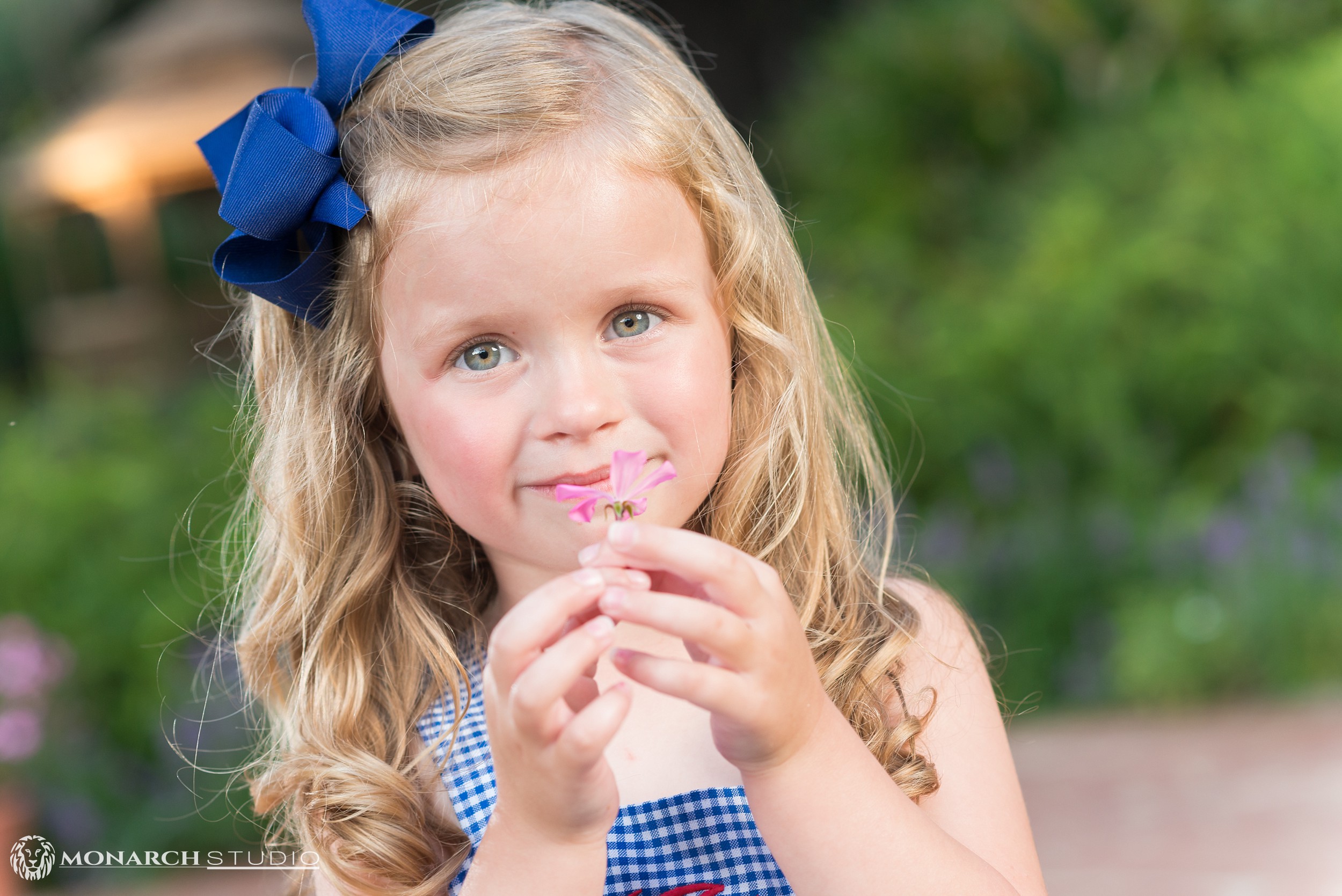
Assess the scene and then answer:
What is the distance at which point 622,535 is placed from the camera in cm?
118

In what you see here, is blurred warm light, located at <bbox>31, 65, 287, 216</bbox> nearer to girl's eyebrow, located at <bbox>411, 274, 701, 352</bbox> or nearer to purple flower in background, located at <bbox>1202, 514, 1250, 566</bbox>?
purple flower in background, located at <bbox>1202, 514, 1250, 566</bbox>

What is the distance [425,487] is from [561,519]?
1.63ft

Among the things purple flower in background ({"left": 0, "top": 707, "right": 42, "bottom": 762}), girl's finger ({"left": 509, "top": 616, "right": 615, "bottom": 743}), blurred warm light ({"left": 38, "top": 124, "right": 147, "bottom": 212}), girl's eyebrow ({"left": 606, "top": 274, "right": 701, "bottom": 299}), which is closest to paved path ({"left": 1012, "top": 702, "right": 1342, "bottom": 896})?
girl's eyebrow ({"left": 606, "top": 274, "right": 701, "bottom": 299})

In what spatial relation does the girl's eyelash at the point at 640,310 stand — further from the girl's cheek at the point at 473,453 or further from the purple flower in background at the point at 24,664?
the purple flower in background at the point at 24,664

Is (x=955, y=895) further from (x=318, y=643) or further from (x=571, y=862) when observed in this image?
(x=318, y=643)

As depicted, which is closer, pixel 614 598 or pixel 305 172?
pixel 614 598

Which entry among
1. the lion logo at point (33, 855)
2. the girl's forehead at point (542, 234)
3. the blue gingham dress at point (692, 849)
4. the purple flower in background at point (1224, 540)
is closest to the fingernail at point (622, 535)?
the girl's forehead at point (542, 234)

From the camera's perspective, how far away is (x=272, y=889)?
4156 millimetres

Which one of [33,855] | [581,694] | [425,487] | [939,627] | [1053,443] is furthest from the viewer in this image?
[1053,443]

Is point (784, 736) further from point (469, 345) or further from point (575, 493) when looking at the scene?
point (469, 345)

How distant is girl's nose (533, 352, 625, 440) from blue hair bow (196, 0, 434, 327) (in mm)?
404

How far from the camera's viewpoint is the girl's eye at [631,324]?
150cm

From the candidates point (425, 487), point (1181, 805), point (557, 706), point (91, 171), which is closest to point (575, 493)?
point (557, 706)

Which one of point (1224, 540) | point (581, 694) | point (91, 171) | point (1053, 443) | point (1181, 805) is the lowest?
point (91, 171)
